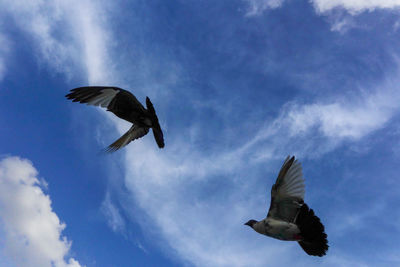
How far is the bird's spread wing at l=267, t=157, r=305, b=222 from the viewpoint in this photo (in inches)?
484

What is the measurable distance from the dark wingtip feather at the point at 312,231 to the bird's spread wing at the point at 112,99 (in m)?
8.18

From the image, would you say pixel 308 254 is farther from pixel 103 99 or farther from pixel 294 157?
pixel 103 99

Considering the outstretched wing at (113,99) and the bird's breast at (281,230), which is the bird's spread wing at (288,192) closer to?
the bird's breast at (281,230)

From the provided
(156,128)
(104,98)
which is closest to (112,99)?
(104,98)

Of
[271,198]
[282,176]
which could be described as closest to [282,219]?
[271,198]

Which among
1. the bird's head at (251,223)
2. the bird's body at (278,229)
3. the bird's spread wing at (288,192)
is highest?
the bird's spread wing at (288,192)

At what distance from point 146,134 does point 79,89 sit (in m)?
3.76

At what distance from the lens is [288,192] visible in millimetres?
12523

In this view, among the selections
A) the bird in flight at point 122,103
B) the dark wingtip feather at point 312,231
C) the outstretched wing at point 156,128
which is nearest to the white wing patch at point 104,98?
Answer: the bird in flight at point 122,103

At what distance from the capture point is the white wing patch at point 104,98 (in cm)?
1483

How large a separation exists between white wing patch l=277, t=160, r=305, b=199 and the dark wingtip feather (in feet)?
2.00

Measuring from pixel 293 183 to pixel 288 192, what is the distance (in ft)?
1.32

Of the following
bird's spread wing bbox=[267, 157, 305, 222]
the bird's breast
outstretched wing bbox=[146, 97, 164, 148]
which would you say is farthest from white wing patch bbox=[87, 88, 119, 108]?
the bird's breast

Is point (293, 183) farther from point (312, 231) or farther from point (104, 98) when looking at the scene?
point (104, 98)
